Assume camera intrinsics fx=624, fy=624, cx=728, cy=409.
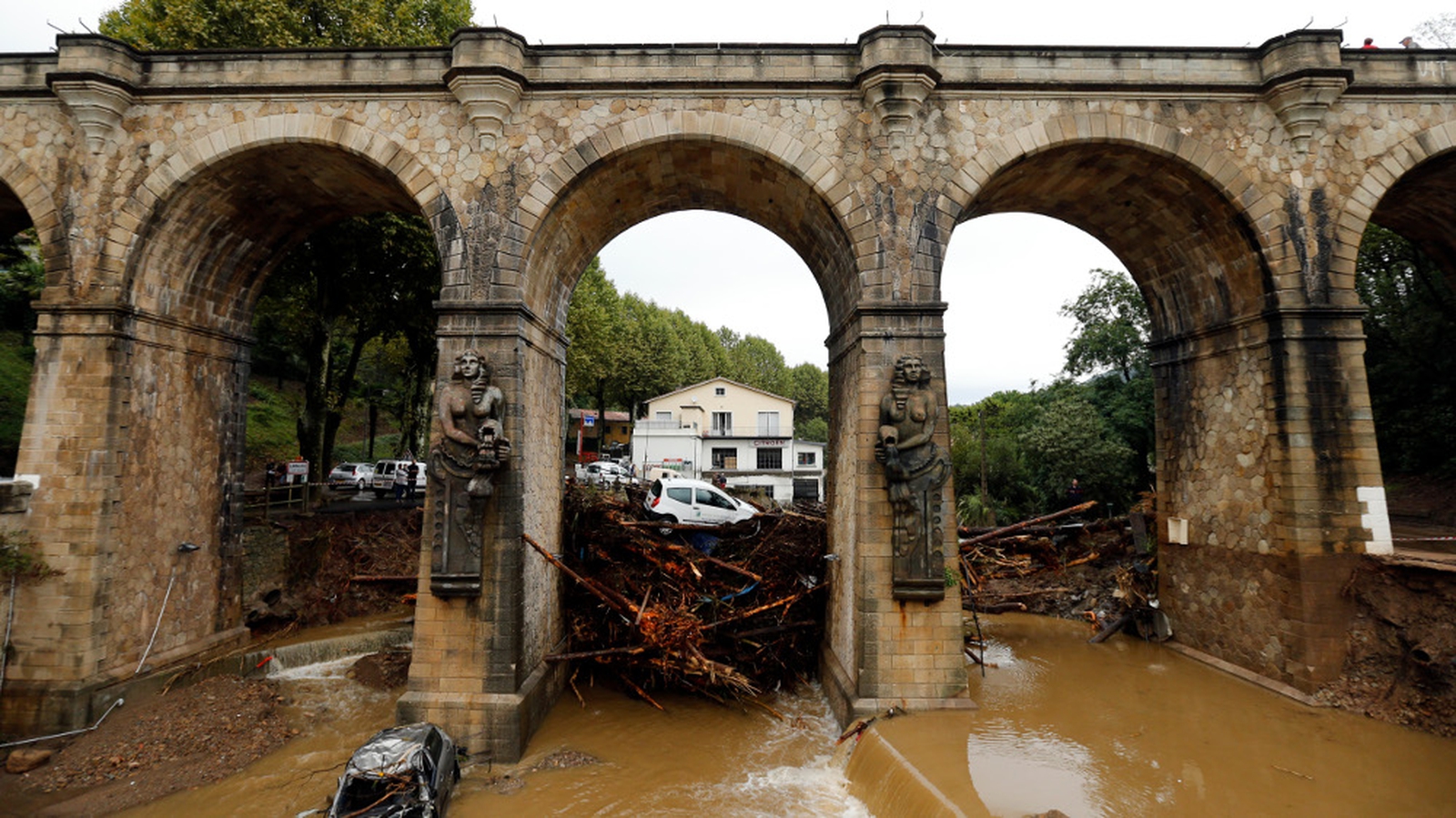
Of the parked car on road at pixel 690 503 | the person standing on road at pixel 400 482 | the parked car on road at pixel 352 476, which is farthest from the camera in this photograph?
the parked car on road at pixel 352 476

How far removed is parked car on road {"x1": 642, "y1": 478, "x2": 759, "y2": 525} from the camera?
14070 mm

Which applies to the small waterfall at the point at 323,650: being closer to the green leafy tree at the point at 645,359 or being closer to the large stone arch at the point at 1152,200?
the large stone arch at the point at 1152,200

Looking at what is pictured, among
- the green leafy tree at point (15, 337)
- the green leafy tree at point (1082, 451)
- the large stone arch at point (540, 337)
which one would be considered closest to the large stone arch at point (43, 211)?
the large stone arch at point (540, 337)

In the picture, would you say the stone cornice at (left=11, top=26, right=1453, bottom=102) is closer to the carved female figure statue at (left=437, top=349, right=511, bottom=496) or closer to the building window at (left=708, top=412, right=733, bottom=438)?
the carved female figure statue at (left=437, top=349, right=511, bottom=496)

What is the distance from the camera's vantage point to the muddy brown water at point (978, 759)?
5.21m

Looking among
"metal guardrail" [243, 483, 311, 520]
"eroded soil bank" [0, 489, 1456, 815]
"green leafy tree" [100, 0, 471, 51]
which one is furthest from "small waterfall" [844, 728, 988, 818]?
"green leafy tree" [100, 0, 471, 51]

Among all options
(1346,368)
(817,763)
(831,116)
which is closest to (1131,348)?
(1346,368)

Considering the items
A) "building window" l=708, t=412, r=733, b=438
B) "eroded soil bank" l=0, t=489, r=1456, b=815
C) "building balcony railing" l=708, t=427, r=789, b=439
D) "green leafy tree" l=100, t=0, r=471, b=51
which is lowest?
"eroded soil bank" l=0, t=489, r=1456, b=815

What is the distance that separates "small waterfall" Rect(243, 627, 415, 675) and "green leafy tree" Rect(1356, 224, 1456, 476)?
22120mm

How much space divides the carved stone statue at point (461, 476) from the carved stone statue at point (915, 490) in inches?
167

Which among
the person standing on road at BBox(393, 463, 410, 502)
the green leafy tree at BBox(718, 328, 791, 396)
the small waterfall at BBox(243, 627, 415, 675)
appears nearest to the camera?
the small waterfall at BBox(243, 627, 415, 675)

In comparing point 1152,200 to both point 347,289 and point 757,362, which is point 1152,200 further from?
point 757,362

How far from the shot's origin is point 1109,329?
70.6ft

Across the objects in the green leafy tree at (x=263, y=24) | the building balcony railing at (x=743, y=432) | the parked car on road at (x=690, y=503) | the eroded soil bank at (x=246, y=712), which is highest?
the green leafy tree at (x=263, y=24)
